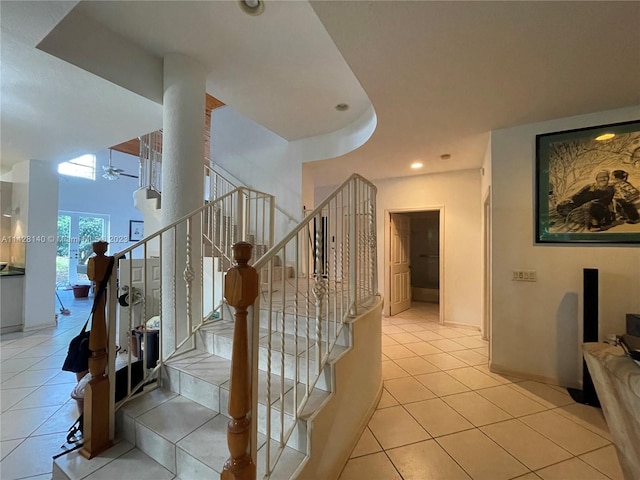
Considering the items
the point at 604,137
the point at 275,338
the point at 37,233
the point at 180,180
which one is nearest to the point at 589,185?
the point at 604,137

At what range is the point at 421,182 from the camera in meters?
4.78

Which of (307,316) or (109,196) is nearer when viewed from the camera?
(307,316)

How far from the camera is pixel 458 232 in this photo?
4.48m

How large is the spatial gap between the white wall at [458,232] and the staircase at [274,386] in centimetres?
262

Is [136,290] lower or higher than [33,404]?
higher

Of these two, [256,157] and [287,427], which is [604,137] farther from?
[256,157]

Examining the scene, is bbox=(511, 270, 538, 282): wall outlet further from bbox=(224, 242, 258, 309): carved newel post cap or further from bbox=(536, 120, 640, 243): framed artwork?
bbox=(224, 242, 258, 309): carved newel post cap

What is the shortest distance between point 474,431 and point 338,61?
10.5 ft

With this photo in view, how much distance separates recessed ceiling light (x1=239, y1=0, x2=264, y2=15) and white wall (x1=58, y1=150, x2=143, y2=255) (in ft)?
27.7

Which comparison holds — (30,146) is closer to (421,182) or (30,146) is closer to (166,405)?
(166,405)

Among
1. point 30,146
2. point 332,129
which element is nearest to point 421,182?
point 332,129

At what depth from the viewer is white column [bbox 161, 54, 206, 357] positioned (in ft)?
7.17

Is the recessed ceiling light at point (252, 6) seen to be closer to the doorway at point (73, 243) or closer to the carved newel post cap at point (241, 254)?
the carved newel post cap at point (241, 254)

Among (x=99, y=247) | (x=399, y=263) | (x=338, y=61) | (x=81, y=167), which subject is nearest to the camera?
(x=99, y=247)
